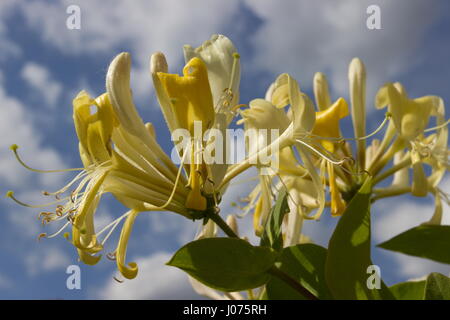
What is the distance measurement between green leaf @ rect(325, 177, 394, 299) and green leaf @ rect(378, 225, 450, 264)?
0.61 ft

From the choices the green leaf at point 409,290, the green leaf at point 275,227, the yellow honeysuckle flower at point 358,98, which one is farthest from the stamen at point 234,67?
the yellow honeysuckle flower at point 358,98

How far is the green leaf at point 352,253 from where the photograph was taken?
93cm

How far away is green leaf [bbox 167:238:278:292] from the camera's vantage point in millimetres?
882

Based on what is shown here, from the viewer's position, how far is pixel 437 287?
1016mm

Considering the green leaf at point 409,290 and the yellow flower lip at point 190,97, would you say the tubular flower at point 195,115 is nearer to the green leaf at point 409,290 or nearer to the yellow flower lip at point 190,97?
the yellow flower lip at point 190,97

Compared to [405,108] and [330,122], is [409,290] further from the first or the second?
[405,108]

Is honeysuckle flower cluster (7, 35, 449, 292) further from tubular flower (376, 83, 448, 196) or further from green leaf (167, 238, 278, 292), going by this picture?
tubular flower (376, 83, 448, 196)

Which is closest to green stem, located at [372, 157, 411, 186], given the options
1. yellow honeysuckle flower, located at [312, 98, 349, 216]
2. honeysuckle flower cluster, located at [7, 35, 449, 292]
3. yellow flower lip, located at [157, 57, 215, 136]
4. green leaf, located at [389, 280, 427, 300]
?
yellow honeysuckle flower, located at [312, 98, 349, 216]

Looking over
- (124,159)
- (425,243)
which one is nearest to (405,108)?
(425,243)

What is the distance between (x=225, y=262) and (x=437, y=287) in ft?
1.43
